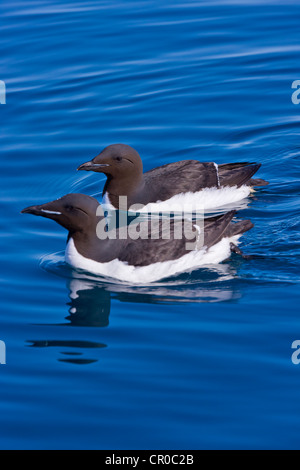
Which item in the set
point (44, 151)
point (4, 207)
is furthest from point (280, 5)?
point (4, 207)

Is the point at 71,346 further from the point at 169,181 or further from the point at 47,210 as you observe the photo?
the point at 169,181

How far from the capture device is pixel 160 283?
9.23 meters

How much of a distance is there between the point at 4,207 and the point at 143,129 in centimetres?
330

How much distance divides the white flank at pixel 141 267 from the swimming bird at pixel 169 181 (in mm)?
1849

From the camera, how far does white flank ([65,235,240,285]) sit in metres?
9.18

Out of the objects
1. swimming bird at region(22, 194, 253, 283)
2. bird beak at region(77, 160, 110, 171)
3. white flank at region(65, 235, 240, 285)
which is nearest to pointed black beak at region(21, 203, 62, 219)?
swimming bird at region(22, 194, 253, 283)

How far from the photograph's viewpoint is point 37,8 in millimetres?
18828

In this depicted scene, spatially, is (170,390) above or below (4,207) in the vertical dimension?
below

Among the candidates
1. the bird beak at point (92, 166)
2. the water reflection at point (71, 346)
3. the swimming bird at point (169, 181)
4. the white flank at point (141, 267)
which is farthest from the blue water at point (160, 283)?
the bird beak at point (92, 166)

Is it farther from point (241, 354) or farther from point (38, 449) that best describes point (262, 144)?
point (38, 449)

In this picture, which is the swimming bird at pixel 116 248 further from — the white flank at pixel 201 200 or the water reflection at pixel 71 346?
the white flank at pixel 201 200

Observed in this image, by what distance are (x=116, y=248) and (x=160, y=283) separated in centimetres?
64

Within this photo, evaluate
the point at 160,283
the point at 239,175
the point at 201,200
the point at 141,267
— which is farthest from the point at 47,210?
the point at 239,175

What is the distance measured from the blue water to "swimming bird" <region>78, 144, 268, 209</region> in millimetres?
478
